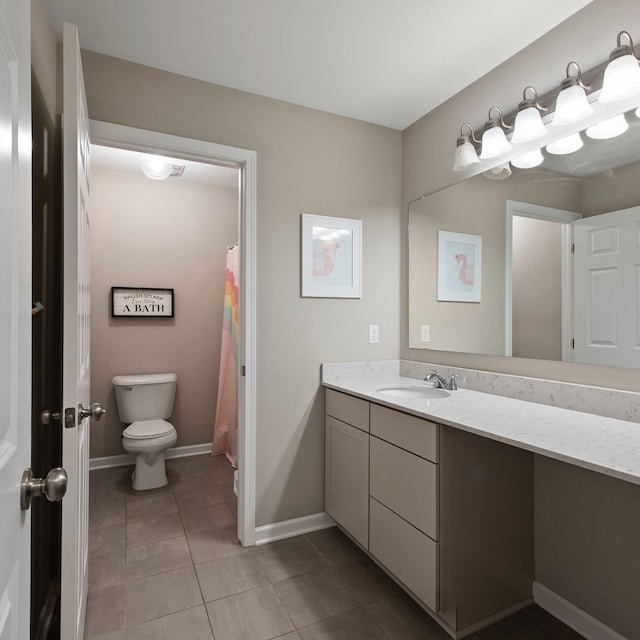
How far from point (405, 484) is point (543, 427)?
590mm

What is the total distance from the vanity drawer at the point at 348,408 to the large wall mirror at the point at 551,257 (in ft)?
2.09

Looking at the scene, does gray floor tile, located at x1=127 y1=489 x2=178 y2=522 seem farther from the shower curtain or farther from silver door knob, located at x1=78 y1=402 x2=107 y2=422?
silver door knob, located at x1=78 y1=402 x2=107 y2=422

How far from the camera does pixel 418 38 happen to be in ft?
5.95

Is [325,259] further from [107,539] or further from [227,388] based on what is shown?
[107,539]

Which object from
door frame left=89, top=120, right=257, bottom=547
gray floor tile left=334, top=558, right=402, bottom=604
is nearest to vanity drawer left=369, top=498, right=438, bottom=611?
gray floor tile left=334, top=558, right=402, bottom=604

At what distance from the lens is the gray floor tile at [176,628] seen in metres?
1.57

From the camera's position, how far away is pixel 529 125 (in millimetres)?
1750

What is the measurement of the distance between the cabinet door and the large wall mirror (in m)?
0.74

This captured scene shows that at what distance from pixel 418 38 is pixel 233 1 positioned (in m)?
0.80

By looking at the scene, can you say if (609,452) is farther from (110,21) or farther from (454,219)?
(110,21)

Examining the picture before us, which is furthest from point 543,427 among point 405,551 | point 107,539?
point 107,539

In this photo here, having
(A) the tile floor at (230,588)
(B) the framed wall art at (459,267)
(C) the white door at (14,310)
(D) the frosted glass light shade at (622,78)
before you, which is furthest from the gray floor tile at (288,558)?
(D) the frosted glass light shade at (622,78)

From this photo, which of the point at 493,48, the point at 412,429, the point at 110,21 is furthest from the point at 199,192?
the point at 412,429

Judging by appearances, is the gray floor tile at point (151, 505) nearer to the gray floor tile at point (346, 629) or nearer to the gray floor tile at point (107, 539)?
the gray floor tile at point (107, 539)
